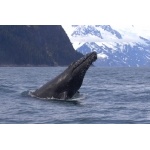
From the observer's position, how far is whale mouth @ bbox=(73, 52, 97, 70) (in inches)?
556

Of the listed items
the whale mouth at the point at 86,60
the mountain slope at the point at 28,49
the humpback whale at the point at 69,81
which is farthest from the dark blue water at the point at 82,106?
the mountain slope at the point at 28,49

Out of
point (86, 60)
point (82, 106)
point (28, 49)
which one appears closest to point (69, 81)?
point (86, 60)

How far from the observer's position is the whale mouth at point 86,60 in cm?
1413

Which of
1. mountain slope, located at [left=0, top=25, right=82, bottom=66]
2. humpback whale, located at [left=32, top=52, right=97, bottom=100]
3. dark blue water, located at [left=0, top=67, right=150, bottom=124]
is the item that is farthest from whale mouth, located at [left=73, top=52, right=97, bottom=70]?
mountain slope, located at [left=0, top=25, right=82, bottom=66]

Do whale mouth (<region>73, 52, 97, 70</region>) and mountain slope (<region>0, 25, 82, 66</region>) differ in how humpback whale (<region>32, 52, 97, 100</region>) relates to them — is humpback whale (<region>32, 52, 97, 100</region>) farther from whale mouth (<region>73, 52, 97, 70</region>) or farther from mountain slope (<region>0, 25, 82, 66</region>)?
mountain slope (<region>0, 25, 82, 66</region>)

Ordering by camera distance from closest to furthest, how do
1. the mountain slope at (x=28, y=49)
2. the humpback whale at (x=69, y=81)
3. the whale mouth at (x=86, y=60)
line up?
the whale mouth at (x=86, y=60)
the humpback whale at (x=69, y=81)
the mountain slope at (x=28, y=49)

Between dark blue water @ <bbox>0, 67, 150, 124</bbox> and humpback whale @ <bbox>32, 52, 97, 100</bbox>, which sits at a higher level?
humpback whale @ <bbox>32, 52, 97, 100</bbox>

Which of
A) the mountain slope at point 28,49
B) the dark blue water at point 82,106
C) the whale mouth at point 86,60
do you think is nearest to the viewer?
the dark blue water at point 82,106

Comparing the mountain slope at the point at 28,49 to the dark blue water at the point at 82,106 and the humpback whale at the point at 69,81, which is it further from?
the humpback whale at the point at 69,81

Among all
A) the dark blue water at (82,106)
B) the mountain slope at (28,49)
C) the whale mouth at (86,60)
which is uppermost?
the mountain slope at (28,49)

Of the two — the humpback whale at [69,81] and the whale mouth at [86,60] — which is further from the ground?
the whale mouth at [86,60]

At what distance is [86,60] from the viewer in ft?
46.9

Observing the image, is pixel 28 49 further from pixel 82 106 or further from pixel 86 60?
pixel 82 106
